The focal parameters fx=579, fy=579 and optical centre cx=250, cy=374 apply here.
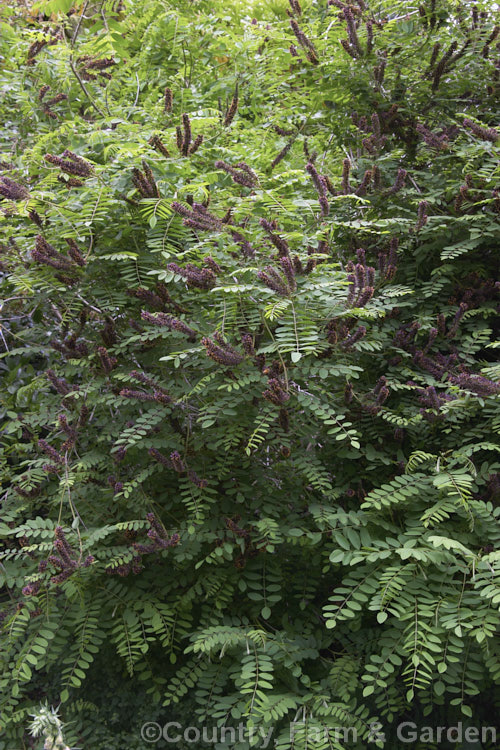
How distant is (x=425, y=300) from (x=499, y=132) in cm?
Result: 85

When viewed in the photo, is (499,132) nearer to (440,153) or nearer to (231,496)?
(440,153)

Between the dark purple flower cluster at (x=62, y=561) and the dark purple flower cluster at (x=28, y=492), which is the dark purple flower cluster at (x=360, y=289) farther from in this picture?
the dark purple flower cluster at (x=28, y=492)

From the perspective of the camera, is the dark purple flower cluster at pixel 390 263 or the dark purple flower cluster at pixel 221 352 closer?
the dark purple flower cluster at pixel 221 352

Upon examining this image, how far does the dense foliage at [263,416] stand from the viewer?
6.41 feet

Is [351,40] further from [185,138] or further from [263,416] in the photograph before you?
[263,416]

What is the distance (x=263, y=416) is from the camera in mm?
2072

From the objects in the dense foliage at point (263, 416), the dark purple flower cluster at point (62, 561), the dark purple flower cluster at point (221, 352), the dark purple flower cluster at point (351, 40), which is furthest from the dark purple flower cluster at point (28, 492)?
the dark purple flower cluster at point (351, 40)

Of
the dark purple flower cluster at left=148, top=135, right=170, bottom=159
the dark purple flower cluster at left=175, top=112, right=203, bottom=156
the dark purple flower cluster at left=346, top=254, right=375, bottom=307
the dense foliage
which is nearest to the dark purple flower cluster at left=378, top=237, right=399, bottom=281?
the dense foliage

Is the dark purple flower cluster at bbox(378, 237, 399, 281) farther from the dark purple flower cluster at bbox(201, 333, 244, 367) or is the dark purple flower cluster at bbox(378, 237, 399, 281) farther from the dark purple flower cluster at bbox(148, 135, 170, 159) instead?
the dark purple flower cluster at bbox(148, 135, 170, 159)

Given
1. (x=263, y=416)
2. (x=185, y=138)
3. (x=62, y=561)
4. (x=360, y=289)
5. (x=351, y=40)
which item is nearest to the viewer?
(x=62, y=561)

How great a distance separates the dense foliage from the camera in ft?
6.41

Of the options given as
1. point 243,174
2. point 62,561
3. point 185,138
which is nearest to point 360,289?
point 243,174

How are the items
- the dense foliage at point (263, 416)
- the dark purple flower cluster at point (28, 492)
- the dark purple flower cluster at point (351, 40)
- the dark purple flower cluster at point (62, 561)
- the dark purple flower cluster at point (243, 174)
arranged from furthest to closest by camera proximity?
the dark purple flower cluster at point (351, 40) → the dark purple flower cluster at point (28, 492) → the dark purple flower cluster at point (243, 174) → the dense foliage at point (263, 416) → the dark purple flower cluster at point (62, 561)

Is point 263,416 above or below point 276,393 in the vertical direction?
below
